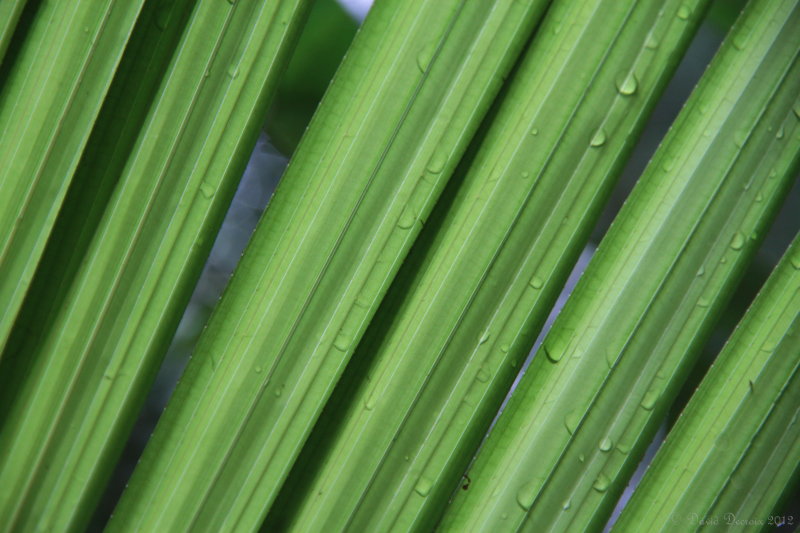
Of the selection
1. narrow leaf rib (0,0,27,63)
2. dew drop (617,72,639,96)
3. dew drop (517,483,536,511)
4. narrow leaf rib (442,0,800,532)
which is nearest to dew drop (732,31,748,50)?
narrow leaf rib (442,0,800,532)

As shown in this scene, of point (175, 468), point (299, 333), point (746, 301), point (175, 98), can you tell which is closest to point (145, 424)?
point (175, 468)

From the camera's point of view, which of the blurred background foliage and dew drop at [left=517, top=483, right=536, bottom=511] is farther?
the blurred background foliage

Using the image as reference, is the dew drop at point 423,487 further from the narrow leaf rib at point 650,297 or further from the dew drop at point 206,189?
the dew drop at point 206,189

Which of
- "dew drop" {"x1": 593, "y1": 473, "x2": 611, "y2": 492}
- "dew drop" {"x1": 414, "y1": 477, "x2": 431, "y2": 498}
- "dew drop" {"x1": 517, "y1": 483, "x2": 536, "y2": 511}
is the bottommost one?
"dew drop" {"x1": 414, "y1": 477, "x2": 431, "y2": 498}

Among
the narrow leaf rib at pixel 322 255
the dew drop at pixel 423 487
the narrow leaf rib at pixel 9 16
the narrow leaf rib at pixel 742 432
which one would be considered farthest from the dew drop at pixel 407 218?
the narrow leaf rib at pixel 9 16

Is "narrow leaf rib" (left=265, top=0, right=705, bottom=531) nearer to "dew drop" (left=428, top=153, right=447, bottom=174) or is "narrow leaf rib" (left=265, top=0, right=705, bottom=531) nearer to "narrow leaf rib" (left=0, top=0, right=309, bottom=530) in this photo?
"dew drop" (left=428, top=153, right=447, bottom=174)

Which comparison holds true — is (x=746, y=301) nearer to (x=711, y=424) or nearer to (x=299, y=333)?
(x=711, y=424)
